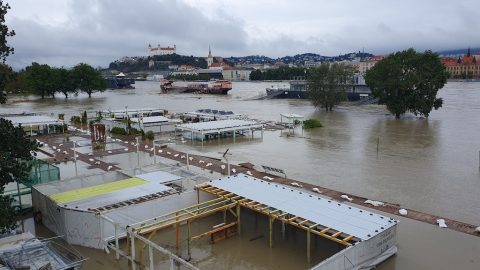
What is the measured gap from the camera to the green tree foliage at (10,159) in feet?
32.8

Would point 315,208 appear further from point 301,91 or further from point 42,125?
point 301,91

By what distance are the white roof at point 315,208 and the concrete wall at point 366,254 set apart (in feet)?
0.81

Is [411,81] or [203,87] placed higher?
[411,81]

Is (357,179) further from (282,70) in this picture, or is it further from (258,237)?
(282,70)

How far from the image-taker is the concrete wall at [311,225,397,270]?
9.91 m

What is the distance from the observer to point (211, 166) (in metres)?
23.5

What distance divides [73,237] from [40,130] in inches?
1061

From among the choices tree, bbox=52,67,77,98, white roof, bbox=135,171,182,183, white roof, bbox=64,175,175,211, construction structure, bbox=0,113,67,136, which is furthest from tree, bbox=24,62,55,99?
white roof, bbox=64,175,175,211

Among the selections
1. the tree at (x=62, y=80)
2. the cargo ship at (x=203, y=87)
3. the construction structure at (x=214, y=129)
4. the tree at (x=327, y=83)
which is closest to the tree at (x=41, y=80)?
the tree at (x=62, y=80)

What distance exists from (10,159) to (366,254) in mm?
9479

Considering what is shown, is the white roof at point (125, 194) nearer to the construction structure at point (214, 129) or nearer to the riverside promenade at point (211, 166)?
the riverside promenade at point (211, 166)

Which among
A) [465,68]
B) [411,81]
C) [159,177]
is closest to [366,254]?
[159,177]

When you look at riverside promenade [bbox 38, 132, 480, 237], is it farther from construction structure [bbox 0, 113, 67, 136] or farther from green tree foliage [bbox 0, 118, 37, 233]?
green tree foliage [bbox 0, 118, 37, 233]

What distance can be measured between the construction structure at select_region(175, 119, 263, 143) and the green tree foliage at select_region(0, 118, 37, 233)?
2064 centimetres
